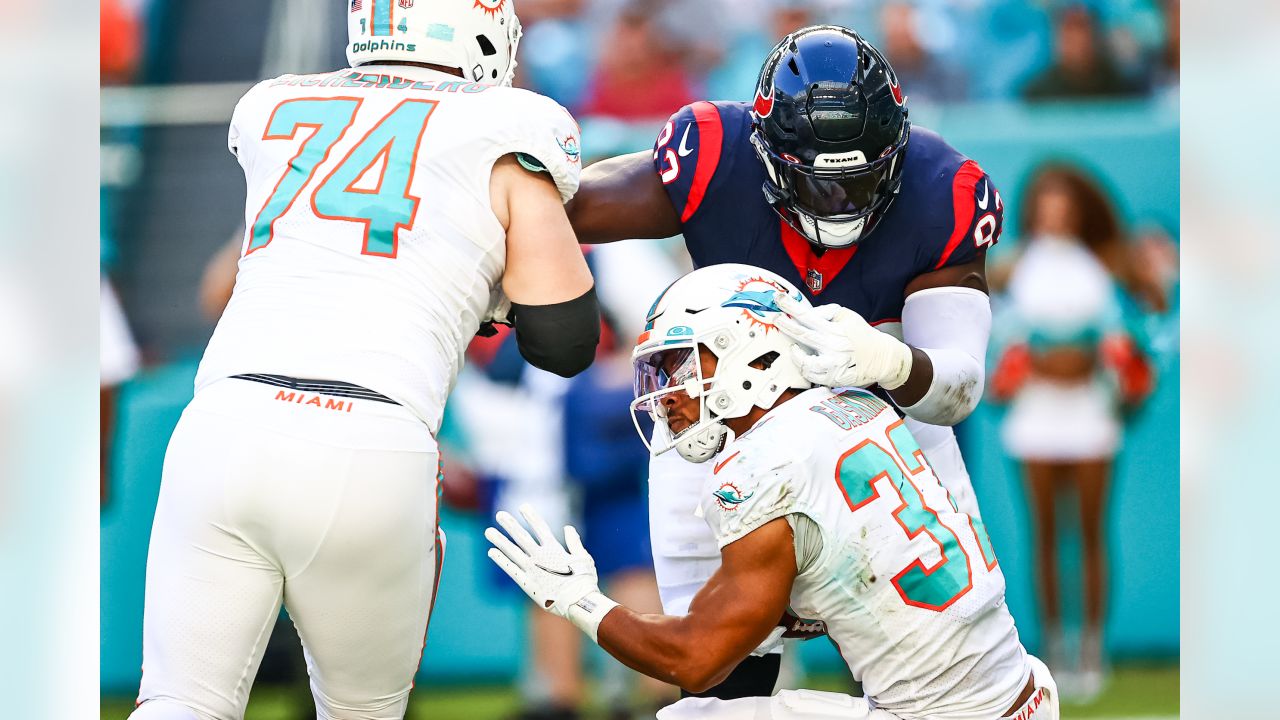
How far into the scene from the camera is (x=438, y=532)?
103 inches

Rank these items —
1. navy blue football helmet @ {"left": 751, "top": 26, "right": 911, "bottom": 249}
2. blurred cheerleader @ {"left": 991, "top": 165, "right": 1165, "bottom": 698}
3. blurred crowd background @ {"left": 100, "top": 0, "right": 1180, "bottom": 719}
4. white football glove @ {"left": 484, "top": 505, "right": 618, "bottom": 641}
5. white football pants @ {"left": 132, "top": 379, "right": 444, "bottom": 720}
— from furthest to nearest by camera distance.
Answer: blurred cheerleader @ {"left": 991, "top": 165, "right": 1165, "bottom": 698}, blurred crowd background @ {"left": 100, "top": 0, "right": 1180, "bottom": 719}, navy blue football helmet @ {"left": 751, "top": 26, "right": 911, "bottom": 249}, white football glove @ {"left": 484, "top": 505, "right": 618, "bottom": 641}, white football pants @ {"left": 132, "top": 379, "right": 444, "bottom": 720}

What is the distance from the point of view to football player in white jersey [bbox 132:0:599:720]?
2.37 meters

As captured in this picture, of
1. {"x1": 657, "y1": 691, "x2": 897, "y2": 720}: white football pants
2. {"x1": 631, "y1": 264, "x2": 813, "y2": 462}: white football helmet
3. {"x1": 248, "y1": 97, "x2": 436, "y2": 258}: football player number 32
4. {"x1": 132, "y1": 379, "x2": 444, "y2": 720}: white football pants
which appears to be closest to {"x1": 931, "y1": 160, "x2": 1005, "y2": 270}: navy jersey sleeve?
{"x1": 631, "y1": 264, "x2": 813, "y2": 462}: white football helmet

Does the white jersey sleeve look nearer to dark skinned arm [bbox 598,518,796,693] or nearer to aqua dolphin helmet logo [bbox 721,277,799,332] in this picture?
aqua dolphin helmet logo [bbox 721,277,799,332]

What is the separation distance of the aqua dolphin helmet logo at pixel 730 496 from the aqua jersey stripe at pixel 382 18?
112 cm

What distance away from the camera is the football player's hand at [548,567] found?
8.99 ft

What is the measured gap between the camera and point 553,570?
2.77 meters

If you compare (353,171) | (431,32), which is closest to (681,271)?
(431,32)

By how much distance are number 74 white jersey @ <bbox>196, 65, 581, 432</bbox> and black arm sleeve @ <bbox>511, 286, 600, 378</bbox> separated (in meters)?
0.10
